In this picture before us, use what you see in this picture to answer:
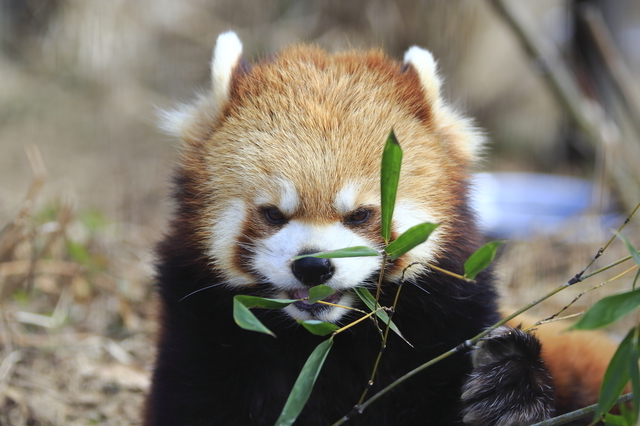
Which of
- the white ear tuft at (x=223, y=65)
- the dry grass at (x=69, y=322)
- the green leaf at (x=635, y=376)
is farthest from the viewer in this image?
the dry grass at (x=69, y=322)

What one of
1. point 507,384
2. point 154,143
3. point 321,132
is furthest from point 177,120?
point 154,143

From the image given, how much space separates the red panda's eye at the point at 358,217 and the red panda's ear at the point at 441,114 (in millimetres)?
546

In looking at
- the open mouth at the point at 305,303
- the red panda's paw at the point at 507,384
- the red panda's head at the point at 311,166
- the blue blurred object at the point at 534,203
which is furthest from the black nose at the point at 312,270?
the blue blurred object at the point at 534,203

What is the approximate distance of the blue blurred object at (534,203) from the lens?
5.12 meters

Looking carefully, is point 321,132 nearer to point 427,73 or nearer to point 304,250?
point 304,250

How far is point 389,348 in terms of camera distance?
2287 millimetres

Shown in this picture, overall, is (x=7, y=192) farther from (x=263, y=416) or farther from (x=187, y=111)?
(x=263, y=416)

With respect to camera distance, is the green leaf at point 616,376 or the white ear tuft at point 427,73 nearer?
the green leaf at point 616,376

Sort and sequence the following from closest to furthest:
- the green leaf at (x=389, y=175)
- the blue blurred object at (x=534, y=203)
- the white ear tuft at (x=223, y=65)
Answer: the green leaf at (x=389, y=175), the white ear tuft at (x=223, y=65), the blue blurred object at (x=534, y=203)

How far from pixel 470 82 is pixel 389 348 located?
19.4 feet

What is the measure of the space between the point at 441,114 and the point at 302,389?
1233 mm

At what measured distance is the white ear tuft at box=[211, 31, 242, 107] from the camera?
7.70 feet

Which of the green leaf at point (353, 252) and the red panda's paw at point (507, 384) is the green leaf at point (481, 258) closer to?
the green leaf at point (353, 252)

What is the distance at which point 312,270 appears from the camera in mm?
1893
